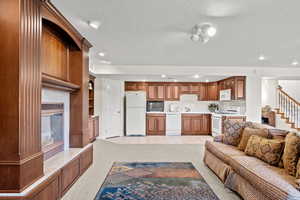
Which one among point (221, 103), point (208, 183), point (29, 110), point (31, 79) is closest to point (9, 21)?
point (31, 79)

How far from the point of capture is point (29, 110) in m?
1.93

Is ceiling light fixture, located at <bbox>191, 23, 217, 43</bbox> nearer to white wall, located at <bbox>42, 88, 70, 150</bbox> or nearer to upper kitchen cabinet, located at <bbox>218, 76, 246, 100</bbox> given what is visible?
white wall, located at <bbox>42, 88, 70, 150</bbox>

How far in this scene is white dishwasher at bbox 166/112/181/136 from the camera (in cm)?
803

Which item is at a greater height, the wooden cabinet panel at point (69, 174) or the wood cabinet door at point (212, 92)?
the wood cabinet door at point (212, 92)

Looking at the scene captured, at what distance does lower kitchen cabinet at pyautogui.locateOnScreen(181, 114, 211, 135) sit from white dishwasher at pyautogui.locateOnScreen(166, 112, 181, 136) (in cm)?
16

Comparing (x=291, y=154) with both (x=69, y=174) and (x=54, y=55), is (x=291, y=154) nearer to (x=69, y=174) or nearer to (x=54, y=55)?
(x=69, y=174)

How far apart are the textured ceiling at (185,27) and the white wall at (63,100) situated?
1044 mm

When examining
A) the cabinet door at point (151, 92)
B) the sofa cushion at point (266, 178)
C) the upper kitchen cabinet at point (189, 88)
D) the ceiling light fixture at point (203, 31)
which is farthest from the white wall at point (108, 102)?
the sofa cushion at point (266, 178)

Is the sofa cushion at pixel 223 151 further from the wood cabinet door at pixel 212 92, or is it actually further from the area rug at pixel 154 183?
the wood cabinet door at pixel 212 92

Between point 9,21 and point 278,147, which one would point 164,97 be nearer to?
point 278,147

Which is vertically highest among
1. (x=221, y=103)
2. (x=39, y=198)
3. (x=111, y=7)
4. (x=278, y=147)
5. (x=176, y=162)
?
(x=111, y=7)

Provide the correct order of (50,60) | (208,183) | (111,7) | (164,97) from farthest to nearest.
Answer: (164,97), (208,183), (50,60), (111,7)

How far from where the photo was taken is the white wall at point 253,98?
6461 millimetres

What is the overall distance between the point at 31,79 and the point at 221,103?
745 centimetres
